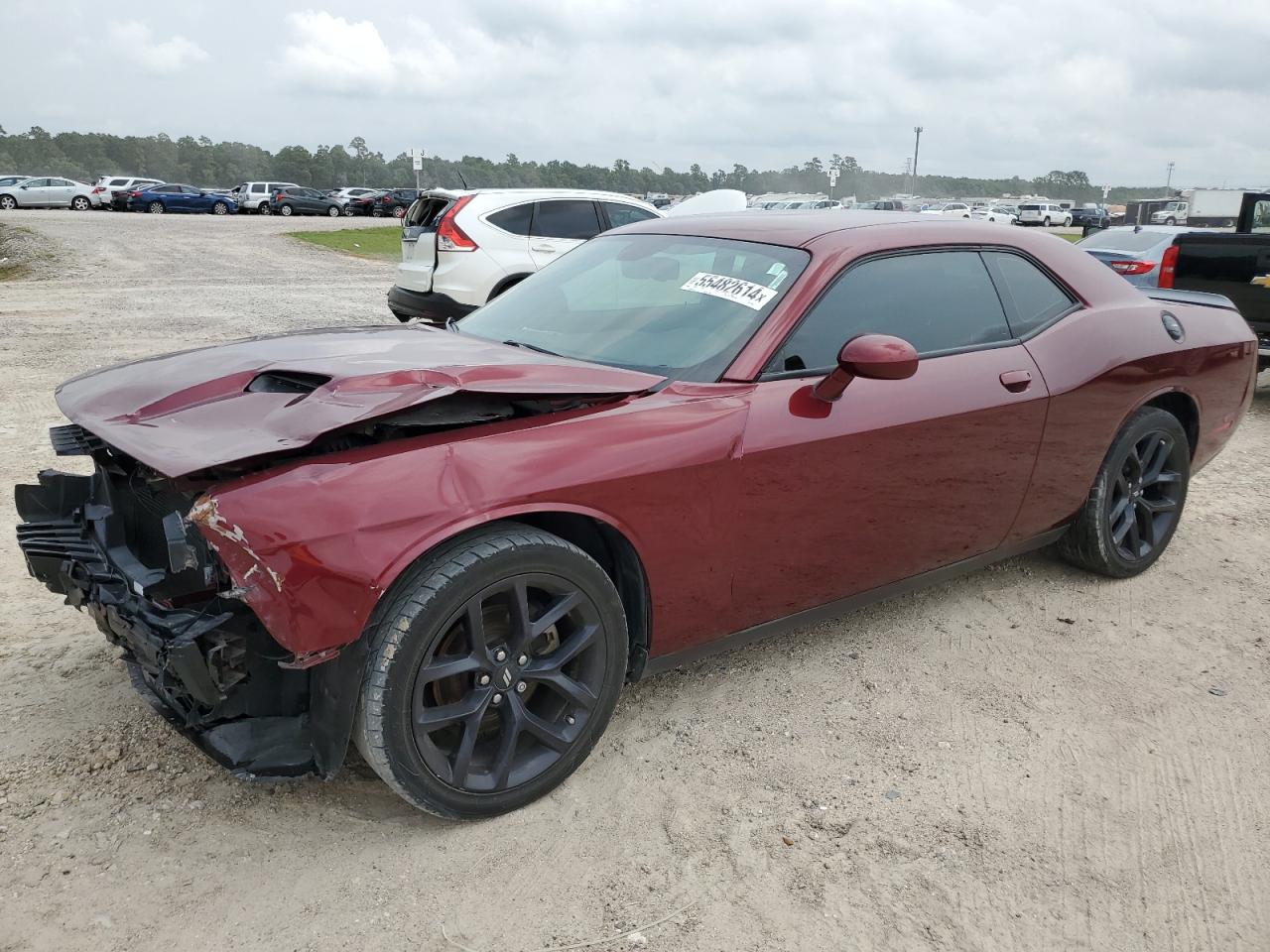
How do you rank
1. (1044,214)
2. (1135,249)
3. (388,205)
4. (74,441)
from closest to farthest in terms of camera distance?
1. (74,441)
2. (1135,249)
3. (388,205)
4. (1044,214)

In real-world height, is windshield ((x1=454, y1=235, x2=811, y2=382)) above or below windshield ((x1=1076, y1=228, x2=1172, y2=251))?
below

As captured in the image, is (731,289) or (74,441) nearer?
(74,441)

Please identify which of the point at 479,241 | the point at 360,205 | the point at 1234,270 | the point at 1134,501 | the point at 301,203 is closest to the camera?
the point at 1134,501

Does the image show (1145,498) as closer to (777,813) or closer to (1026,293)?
(1026,293)

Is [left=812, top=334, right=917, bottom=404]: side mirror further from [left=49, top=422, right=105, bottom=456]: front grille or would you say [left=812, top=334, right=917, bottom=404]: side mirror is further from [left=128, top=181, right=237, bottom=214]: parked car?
[left=128, top=181, right=237, bottom=214]: parked car

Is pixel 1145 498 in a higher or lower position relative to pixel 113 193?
lower

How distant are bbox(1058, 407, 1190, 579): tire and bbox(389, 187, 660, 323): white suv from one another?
6.16m

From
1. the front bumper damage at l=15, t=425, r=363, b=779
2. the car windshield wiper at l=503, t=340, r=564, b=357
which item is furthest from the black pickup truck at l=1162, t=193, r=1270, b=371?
the front bumper damage at l=15, t=425, r=363, b=779

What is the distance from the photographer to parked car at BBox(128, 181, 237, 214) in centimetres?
3925

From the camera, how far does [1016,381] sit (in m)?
3.49

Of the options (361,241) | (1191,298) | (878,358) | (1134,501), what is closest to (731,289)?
(878,358)

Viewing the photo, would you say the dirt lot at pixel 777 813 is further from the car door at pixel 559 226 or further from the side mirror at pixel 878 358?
the car door at pixel 559 226

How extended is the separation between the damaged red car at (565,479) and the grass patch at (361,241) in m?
21.0

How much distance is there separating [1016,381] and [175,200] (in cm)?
4337
